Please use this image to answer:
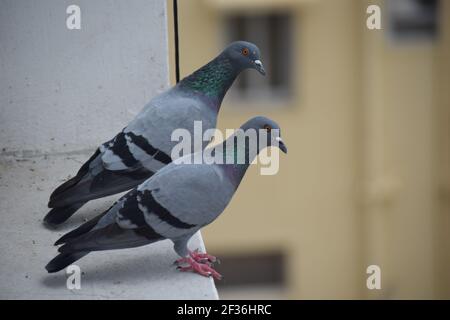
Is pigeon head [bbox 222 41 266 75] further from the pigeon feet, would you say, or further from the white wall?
the pigeon feet

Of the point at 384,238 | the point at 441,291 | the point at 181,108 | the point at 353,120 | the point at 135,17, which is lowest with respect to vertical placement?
the point at 441,291

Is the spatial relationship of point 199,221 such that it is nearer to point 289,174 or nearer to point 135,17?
point 135,17

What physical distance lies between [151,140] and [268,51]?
6.57 m

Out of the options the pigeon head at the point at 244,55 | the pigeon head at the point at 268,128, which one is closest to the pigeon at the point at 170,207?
the pigeon head at the point at 268,128

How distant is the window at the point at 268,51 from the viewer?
9.85 m

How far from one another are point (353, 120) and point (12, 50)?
6629 mm

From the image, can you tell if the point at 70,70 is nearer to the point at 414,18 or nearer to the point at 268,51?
the point at 268,51

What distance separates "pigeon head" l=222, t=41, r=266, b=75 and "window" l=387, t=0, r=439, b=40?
7.13 m

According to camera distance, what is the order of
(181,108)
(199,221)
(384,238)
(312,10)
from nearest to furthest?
(199,221) < (181,108) < (312,10) < (384,238)

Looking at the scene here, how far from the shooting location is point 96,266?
3.39 metres

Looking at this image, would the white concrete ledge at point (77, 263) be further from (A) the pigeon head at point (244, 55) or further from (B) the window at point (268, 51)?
(B) the window at point (268, 51)

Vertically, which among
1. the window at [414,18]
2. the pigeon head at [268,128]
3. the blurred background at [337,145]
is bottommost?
the blurred background at [337,145]

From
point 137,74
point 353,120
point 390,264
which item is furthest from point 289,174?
point 137,74

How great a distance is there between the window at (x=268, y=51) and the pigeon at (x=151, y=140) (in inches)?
249
